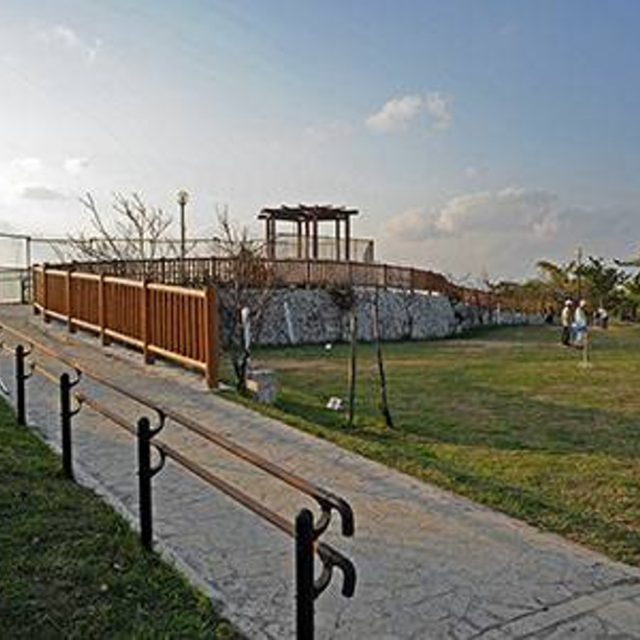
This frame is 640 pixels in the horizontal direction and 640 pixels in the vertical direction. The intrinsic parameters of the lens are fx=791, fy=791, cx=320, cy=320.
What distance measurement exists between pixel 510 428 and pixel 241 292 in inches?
285

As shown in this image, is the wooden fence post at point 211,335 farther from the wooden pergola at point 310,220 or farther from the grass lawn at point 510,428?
the wooden pergola at point 310,220

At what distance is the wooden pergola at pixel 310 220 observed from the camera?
29422 millimetres

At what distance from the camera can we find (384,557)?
4.33 m

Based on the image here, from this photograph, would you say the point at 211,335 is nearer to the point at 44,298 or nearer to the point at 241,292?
the point at 241,292

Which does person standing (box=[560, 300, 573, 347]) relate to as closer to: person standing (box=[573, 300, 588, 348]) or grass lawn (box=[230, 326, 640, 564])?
person standing (box=[573, 300, 588, 348])

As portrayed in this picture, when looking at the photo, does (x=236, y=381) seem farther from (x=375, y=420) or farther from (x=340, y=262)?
(x=340, y=262)

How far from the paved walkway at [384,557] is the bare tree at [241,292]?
379cm

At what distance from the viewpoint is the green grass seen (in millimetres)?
3457

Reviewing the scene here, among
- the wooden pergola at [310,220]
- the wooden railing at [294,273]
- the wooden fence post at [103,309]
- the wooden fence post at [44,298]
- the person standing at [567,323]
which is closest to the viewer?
the wooden fence post at [103,309]

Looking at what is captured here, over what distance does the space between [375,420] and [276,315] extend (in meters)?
14.0

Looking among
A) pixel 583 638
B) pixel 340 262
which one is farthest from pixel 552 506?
pixel 340 262

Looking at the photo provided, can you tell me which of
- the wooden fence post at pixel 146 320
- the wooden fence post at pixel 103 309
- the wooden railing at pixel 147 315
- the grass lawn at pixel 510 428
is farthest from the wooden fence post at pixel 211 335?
the wooden fence post at pixel 103 309

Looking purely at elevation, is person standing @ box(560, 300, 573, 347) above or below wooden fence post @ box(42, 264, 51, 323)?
below

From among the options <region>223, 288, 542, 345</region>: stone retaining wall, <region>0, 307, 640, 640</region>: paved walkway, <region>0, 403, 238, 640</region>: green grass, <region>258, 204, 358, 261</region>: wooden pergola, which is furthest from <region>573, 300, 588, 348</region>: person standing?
<region>0, 403, 238, 640</region>: green grass
